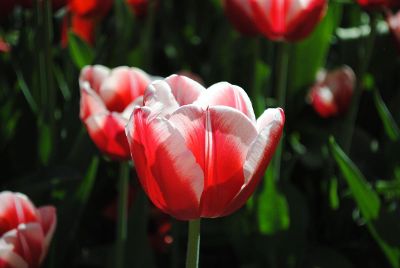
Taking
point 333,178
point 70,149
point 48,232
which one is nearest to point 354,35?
point 333,178

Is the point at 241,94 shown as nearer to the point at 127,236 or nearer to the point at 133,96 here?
the point at 133,96

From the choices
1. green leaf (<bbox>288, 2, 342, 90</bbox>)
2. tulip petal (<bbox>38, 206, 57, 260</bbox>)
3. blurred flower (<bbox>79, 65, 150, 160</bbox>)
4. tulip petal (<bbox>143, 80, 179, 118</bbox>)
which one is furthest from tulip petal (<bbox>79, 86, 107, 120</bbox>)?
green leaf (<bbox>288, 2, 342, 90</bbox>)

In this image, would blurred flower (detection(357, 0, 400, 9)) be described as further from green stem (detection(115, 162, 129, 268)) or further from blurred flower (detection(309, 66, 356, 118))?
green stem (detection(115, 162, 129, 268))

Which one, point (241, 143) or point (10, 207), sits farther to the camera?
point (10, 207)

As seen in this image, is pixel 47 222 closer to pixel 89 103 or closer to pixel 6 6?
pixel 89 103

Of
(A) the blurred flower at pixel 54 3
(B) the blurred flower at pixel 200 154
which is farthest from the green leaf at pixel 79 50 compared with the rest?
(B) the blurred flower at pixel 200 154

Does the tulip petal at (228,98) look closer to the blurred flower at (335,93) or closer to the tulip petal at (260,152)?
the tulip petal at (260,152)
